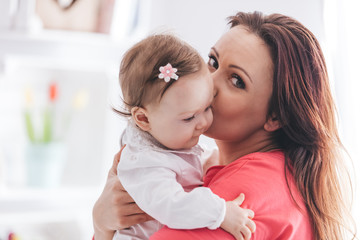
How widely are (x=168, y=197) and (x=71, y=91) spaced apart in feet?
4.62

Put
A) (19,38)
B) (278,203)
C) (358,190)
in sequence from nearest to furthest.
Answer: (278,203) → (358,190) → (19,38)

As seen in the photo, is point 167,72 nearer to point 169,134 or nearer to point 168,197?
point 169,134

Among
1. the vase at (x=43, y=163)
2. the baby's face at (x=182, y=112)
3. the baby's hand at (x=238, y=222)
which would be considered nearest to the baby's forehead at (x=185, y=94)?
the baby's face at (x=182, y=112)

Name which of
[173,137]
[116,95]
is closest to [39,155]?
[116,95]

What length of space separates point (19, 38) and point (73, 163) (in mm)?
627

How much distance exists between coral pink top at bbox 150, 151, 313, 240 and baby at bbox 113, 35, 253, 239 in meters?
0.02

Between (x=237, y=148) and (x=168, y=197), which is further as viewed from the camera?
(x=237, y=148)

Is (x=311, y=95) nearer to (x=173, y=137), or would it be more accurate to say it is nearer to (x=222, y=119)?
(x=222, y=119)

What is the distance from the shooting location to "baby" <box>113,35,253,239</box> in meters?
0.91

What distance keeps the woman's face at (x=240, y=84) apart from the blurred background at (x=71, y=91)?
27.6 inches

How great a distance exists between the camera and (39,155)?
2004 millimetres

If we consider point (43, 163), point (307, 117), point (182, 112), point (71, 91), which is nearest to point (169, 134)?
point (182, 112)

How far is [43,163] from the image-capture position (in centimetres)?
201

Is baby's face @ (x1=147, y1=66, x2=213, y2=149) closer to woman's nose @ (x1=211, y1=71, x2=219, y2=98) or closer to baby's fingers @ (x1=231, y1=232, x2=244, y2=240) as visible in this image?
woman's nose @ (x1=211, y1=71, x2=219, y2=98)
